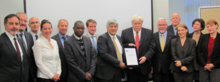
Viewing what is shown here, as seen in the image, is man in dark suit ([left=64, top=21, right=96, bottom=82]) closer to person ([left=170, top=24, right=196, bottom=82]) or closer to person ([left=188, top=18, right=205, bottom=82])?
person ([left=170, top=24, right=196, bottom=82])

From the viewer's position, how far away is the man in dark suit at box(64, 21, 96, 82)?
2.31 metres

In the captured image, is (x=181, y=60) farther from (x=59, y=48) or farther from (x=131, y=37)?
(x=59, y=48)

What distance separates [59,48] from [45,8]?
3.53 feet

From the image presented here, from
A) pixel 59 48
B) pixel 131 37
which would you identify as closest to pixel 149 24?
Result: pixel 131 37

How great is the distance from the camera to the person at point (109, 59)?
2568mm

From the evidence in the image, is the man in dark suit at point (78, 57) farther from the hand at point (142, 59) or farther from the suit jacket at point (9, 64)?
the hand at point (142, 59)

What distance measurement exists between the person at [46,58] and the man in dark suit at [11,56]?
0.19 metres

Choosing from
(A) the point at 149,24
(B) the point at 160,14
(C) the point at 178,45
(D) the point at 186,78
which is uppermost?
(B) the point at 160,14

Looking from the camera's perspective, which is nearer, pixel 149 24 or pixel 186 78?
pixel 186 78

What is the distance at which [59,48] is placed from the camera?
2598 mm

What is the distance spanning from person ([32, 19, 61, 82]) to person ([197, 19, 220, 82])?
8.56 feet

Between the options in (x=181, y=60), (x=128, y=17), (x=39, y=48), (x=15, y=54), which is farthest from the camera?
(x=128, y=17)

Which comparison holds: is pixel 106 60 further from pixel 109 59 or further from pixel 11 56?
pixel 11 56

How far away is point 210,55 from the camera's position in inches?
110
